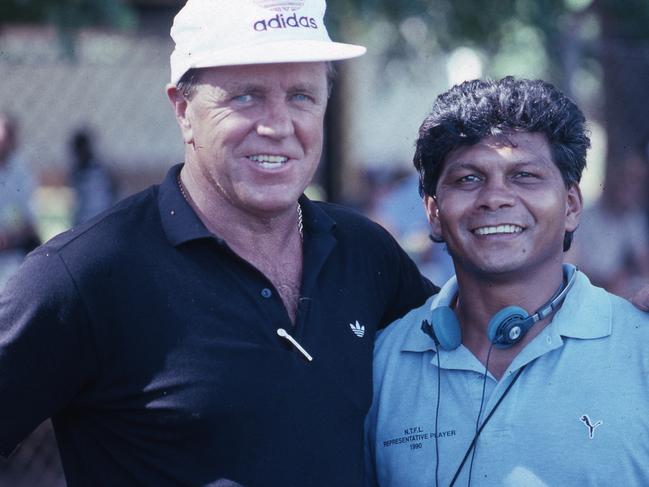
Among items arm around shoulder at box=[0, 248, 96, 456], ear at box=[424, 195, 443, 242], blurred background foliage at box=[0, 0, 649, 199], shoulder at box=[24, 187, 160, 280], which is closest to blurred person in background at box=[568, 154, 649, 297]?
blurred background foliage at box=[0, 0, 649, 199]

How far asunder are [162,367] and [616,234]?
5687 mm

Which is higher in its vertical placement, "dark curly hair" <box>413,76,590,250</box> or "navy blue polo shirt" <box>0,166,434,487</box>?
"dark curly hair" <box>413,76,590,250</box>

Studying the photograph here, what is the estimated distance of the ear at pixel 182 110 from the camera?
320 centimetres

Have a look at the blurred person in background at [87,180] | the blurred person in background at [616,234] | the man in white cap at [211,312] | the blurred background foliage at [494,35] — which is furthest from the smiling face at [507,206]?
the blurred person in background at [87,180]

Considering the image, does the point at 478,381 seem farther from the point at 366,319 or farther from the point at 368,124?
the point at 368,124

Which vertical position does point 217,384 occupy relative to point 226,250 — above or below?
below

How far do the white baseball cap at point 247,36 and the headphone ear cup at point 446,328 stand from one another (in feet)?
2.98

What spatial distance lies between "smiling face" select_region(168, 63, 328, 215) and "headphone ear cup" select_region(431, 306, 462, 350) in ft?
2.19

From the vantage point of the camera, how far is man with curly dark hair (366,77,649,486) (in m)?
3.04

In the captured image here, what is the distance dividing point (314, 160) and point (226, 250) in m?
0.40

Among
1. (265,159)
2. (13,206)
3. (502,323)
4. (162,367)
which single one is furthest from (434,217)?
(13,206)

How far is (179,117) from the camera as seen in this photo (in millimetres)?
3268

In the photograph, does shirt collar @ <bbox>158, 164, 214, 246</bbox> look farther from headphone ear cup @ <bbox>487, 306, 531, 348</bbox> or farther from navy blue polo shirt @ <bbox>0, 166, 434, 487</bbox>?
headphone ear cup @ <bbox>487, 306, 531, 348</bbox>

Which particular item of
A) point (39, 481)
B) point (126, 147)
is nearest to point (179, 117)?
point (39, 481)
